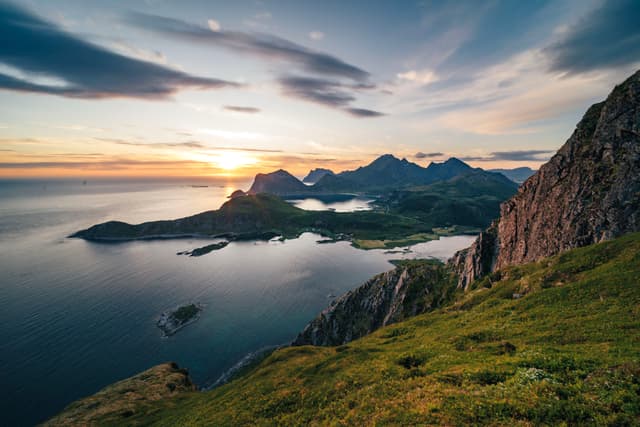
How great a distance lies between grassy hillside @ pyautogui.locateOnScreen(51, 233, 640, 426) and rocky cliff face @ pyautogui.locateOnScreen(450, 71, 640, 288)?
12.6m

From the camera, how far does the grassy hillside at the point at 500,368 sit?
47.0 ft

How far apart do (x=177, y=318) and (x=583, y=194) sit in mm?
141053

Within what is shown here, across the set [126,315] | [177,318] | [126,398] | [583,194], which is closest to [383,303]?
[583,194]

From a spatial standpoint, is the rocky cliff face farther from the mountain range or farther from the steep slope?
the steep slope

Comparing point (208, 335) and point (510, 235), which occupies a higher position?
point (510, 235)

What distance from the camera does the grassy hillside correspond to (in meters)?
14.3

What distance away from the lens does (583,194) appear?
49625 millimetres

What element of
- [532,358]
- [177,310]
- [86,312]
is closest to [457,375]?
[532,358]

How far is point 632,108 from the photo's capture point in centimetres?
4847

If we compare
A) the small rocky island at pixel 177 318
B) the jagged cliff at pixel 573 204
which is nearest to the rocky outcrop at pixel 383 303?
the jagged cliff at pixel 573 204

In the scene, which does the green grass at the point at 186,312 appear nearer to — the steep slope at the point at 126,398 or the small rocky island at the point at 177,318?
the small rocky island at the point at 177,318

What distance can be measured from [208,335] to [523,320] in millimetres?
112468

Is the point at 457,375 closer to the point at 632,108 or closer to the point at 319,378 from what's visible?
the point at 319,378

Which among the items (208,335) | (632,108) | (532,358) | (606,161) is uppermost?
(632,108)
